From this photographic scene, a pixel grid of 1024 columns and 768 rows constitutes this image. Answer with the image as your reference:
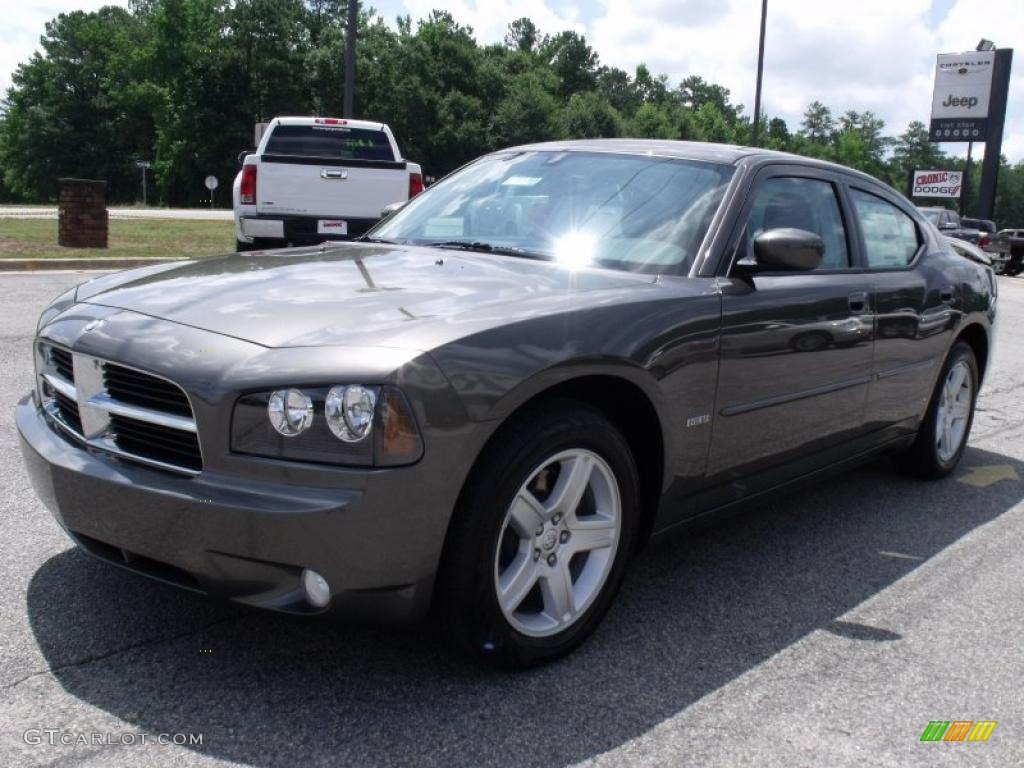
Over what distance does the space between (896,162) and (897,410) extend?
483ft

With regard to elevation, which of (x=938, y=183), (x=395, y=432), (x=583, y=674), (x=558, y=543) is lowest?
(x=583, y=674)

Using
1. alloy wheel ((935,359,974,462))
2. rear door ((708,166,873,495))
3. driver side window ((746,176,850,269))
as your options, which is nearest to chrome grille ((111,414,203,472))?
rear door ((708,166,873,495))

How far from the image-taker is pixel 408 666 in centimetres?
282

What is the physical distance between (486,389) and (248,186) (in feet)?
32.1

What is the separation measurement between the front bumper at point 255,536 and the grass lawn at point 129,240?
11.7 m

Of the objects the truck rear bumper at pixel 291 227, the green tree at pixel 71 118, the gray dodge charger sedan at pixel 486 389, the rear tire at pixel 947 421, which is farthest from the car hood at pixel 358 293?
the green tree at pixel 71 118

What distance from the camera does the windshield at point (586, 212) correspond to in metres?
3.50

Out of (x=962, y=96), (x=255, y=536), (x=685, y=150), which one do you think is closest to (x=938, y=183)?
(x=962, y=96)

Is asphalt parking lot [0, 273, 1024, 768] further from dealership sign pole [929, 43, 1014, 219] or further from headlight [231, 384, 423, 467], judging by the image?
dealership sign pole [929, 43, 1014, 219]

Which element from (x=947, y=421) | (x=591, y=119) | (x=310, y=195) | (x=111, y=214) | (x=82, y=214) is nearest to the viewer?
(x=947, y=421)

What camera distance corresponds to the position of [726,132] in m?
104

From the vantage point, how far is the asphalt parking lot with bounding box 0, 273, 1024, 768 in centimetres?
245

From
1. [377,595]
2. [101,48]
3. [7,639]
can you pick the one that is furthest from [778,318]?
[101,48]

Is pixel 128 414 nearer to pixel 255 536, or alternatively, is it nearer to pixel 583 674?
pixel 255 536
